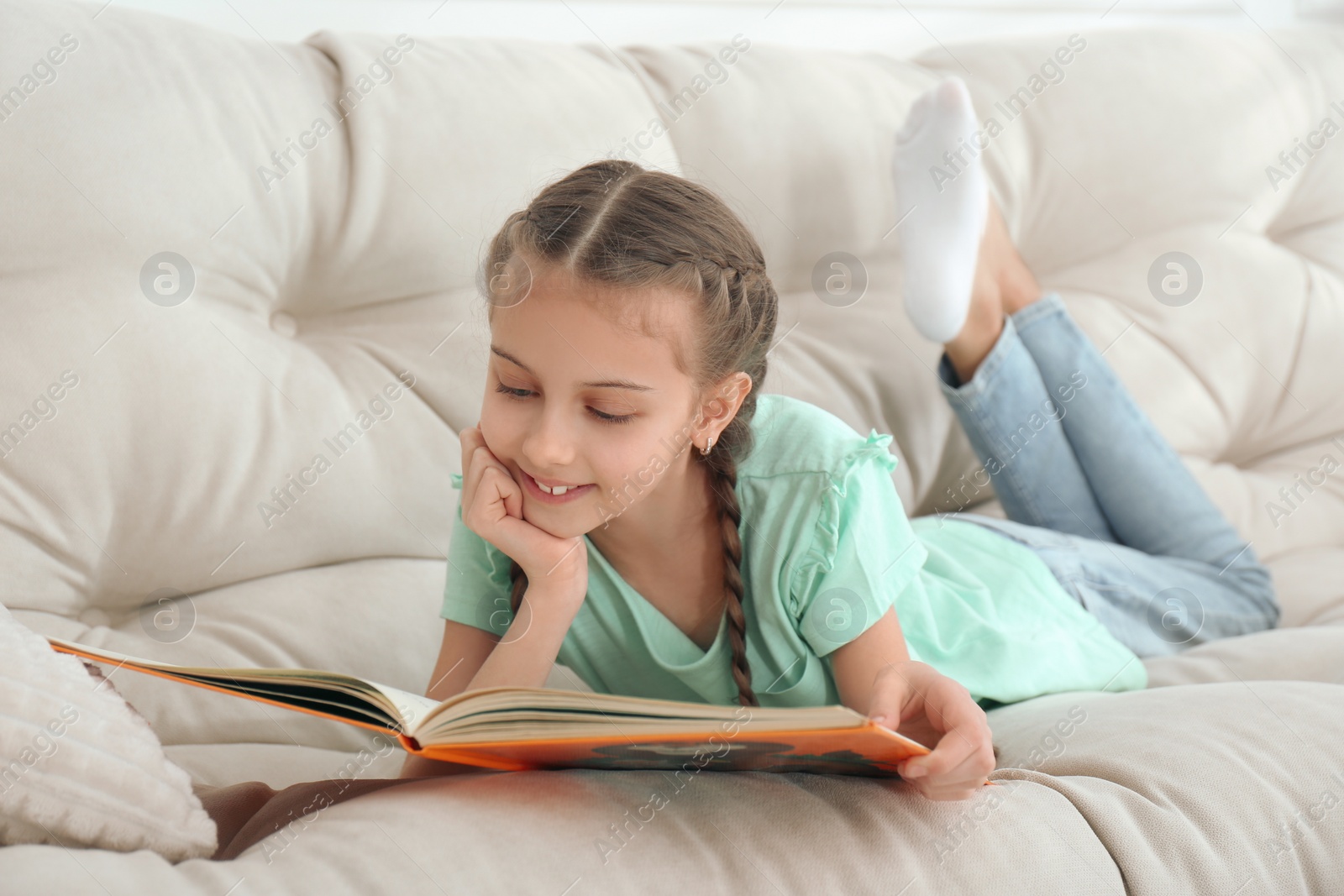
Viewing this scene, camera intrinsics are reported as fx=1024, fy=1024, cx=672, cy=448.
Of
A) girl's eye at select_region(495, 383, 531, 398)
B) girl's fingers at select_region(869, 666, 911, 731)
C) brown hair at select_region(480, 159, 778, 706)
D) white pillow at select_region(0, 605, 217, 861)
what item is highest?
brown hair at select_region(480, 159, 778, 706)

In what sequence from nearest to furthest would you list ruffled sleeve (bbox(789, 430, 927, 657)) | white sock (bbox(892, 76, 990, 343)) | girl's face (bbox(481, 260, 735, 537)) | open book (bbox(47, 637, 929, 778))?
open book (bbox(47, 637, 929, 778)), girl's face (bbox(481, 260, 735, 537)), ruffled sleeve (bbox(789, 430, 927, 657)), white sock (bbox(892, 76, 990, 343))

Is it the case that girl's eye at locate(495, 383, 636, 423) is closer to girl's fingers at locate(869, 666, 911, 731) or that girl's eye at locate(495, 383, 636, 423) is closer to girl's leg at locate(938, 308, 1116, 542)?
girl's fingers at locate(869, 666, 911, 731)

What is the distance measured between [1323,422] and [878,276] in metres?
0.69

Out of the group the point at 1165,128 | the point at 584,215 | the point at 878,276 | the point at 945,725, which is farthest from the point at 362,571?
the point at 1165,128

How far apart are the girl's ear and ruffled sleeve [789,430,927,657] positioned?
0.33 feet

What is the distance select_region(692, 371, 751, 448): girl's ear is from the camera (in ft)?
2.58

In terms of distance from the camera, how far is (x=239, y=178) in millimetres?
955

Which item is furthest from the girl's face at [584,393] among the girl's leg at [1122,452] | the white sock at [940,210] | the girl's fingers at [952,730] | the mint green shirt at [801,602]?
the girl's leg at [1122,452]

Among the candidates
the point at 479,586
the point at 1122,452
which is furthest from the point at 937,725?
the point at 1122,452

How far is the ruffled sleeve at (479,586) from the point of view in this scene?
87 cm

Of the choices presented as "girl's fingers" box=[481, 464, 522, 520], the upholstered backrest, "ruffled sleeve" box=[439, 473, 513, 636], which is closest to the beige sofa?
the upholstered backrest

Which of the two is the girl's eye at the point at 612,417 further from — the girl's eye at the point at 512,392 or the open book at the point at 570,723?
the open book at the point at 570,723

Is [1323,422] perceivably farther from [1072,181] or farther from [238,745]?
[238,745]

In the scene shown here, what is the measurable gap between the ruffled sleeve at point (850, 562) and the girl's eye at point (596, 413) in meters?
0.20
